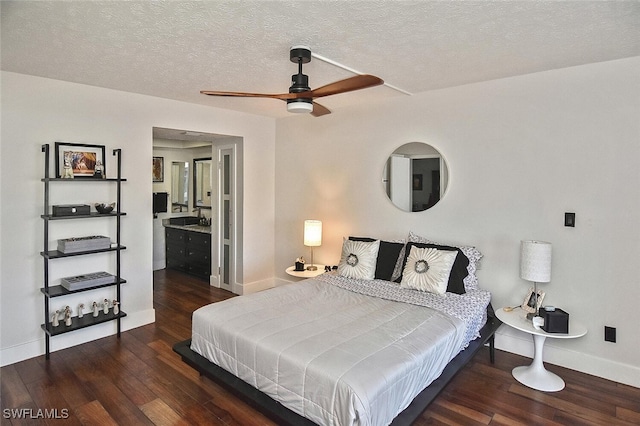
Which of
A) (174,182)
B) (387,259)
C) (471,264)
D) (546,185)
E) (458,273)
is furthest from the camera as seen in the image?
(174,182)

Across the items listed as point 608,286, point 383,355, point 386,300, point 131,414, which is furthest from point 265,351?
point 608,286

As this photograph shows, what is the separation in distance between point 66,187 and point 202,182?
11.2ft

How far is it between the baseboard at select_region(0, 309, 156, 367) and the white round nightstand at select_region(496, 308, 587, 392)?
3.71m

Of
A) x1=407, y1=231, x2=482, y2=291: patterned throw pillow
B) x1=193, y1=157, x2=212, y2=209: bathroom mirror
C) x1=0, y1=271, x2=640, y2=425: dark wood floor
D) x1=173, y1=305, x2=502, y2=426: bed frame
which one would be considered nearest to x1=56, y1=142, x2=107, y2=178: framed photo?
x1=0, y1=271, x2=640, y2=425: dark wood floor

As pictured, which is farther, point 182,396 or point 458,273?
point 458,273

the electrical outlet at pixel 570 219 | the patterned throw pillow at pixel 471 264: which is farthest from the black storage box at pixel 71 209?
the electrical outlet at pixel 570 219

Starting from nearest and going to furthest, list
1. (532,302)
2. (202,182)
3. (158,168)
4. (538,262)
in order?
(538,262)
(532,302)
(158,168)
(202,182)

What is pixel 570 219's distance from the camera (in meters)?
3.14

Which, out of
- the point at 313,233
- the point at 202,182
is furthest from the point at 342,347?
the point at 202,182

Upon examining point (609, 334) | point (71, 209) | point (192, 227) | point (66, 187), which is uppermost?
point (66, 187)

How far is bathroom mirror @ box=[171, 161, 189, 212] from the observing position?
23.1ft

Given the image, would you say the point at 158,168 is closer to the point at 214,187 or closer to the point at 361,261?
the point at 214,187

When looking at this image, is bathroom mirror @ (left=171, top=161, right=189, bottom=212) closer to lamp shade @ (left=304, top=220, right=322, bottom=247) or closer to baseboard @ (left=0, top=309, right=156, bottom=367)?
baseboard @ (left=0, top=309, right=156, bottom=367)

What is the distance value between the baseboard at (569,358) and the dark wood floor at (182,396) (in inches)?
2.7
